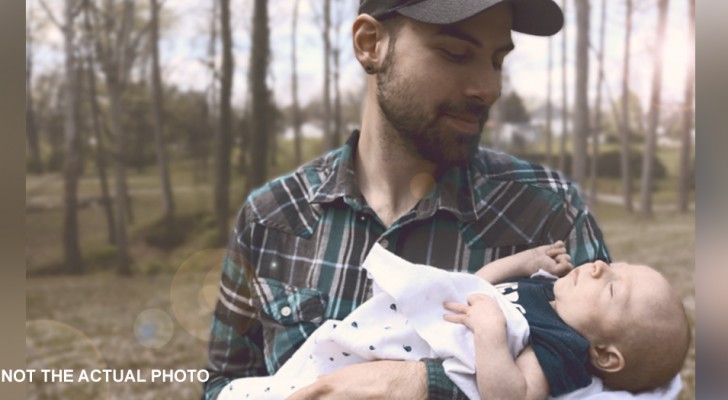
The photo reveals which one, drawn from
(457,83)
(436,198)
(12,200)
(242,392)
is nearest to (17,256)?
(12,200)

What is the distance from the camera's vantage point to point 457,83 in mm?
1155

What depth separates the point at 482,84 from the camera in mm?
1157

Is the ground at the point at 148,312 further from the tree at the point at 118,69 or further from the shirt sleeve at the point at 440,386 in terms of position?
the shirt sleeve at the point at 440,386

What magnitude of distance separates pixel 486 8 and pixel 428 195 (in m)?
0.35

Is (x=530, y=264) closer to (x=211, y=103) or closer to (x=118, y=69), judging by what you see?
(x=211, y=103)

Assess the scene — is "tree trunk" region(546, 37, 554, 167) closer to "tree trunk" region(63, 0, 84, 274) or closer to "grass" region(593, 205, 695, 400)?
"grass" region(593, 205, 695, 400)

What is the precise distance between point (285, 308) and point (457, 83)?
50 centimetres

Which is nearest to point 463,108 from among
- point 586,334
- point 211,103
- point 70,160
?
point 586,334

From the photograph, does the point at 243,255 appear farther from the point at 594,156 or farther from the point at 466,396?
the point at 594,156

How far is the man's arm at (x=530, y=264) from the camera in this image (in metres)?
1.17

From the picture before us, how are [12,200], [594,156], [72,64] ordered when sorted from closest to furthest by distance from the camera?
[12,200]
[594,156]
[72,64]

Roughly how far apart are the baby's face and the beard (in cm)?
30

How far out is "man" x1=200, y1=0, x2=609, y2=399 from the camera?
117 centimetres

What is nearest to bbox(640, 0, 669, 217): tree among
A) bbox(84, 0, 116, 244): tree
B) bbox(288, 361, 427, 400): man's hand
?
bbox(288, 361, 427, 400): man's hand
